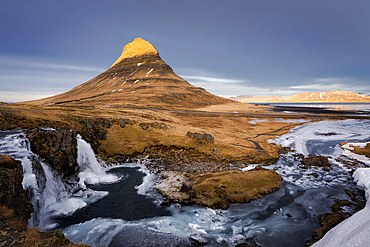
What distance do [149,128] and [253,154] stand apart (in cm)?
2095

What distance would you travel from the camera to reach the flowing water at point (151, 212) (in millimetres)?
13773

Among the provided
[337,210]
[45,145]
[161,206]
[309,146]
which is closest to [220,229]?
[161,206]

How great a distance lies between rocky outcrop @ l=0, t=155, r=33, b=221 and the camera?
10.8m

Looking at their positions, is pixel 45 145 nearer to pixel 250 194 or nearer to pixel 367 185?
pixel 250 194

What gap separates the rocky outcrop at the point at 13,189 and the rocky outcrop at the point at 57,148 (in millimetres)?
5085

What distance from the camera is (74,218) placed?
50.4ft

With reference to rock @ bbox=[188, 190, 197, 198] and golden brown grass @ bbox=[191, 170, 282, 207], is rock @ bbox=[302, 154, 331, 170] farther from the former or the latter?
rock @ bbox=[188, 190, 197, 198]

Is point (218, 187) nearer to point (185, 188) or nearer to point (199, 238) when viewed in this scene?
point (185, 188)

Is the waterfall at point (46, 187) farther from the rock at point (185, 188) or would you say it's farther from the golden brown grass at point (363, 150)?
the golden brown grass at point (363, 150)

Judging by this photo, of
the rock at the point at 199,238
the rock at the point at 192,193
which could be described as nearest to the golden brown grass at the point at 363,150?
the rock at the point at 192,193

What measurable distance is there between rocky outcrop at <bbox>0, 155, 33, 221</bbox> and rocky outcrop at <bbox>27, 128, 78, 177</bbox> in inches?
200

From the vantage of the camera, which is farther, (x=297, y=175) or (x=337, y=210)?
(x=297, y=175)

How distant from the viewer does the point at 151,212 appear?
16.7 m

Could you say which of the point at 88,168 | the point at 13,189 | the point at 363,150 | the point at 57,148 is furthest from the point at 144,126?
the point at 363,150
